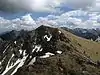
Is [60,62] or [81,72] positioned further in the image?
[60,62]

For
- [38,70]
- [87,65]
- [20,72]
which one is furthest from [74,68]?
[20,72]

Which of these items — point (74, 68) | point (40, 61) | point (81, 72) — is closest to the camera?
point (81, 72)

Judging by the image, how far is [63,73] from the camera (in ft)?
572

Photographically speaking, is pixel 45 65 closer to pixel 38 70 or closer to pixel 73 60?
pixel 38 70

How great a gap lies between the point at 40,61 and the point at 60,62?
642 inches

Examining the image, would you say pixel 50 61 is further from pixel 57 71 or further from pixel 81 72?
pixel 81 72

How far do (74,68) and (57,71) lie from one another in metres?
13.3

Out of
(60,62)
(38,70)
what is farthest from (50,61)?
(38,70)

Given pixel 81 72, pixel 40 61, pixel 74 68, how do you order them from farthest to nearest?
pixel 40 61 < pixel 74 68 < pixel 81 72

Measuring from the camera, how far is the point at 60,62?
619ft

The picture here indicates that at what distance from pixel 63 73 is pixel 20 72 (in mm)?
29104

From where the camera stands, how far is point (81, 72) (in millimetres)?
165375

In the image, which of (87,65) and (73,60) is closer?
(87,65)

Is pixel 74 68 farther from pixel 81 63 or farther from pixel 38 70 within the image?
pixel 38 70
